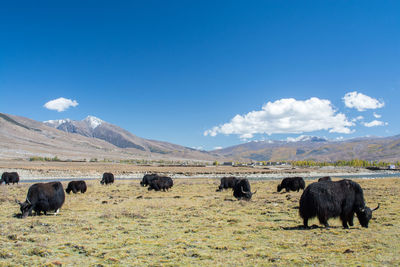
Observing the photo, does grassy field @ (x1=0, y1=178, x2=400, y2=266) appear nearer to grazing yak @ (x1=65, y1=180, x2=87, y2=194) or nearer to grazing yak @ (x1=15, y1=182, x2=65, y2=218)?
grazing yak @ (x1=15, y1=182, x2=65, y2=218)

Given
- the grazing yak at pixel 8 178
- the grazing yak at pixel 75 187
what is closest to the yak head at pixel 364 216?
the grazing yak at pixel 75 187

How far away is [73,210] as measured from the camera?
17.0 metres

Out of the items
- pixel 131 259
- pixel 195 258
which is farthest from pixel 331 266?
pixel 131 259

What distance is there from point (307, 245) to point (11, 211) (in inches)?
639

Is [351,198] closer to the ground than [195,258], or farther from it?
farther from it

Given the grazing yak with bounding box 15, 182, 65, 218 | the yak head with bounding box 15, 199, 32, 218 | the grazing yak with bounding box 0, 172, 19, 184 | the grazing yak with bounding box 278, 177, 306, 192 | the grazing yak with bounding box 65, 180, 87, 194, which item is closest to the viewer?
the yak head with bounding box 15, 199, 32, 218

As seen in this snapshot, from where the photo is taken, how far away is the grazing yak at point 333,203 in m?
11.3

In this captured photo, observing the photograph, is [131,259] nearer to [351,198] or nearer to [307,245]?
[307,245]

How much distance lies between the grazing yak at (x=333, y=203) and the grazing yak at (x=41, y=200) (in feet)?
43.2

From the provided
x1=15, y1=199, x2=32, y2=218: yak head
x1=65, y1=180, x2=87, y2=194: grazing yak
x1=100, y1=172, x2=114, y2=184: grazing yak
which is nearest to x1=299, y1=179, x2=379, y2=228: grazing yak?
x1=15, y1=199, x2=32, y2=218: yak head

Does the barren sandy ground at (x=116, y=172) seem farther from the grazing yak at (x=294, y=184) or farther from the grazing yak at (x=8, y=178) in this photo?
the grazing yak at (x=294, y=184)

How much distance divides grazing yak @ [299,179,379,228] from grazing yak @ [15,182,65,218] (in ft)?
43.2

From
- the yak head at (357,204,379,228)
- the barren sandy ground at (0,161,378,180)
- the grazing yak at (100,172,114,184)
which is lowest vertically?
the barren sandy ground at (0,161,378,180)

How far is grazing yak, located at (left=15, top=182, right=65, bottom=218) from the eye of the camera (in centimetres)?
1456
